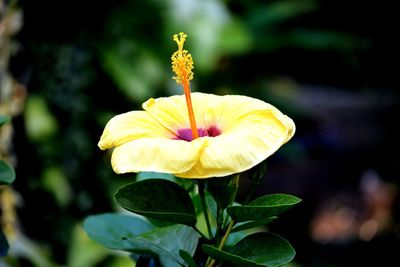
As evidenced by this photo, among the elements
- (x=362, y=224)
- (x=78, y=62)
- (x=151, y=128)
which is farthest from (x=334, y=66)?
(x=151, y=128)

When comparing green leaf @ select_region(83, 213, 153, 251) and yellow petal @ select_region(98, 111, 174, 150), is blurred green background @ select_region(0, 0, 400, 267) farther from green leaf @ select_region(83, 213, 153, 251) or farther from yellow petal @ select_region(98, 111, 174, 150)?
yellow petal @ select_region(98, 111, 174, 150)

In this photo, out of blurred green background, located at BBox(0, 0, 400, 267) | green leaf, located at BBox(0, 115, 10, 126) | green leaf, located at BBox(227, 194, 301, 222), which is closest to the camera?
green leaf, located at BBox(227, 194, 301, 222)

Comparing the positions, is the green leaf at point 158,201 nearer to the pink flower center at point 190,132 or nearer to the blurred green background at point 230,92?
the pink flower center at point 190,132

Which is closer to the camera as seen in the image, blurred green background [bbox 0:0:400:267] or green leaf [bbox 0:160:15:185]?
green leaf [bbox 0:160:15:185]

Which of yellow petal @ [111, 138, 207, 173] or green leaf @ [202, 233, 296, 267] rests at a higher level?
yellow petal @ [111, 138, 207, 173]

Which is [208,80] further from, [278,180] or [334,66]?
[334,66]

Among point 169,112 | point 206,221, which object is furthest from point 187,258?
point 169,112

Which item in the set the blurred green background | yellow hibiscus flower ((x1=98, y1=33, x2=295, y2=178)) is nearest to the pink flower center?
yellow hibiscus flower ((x1=98, y1=33, x2=295, y2=178))
